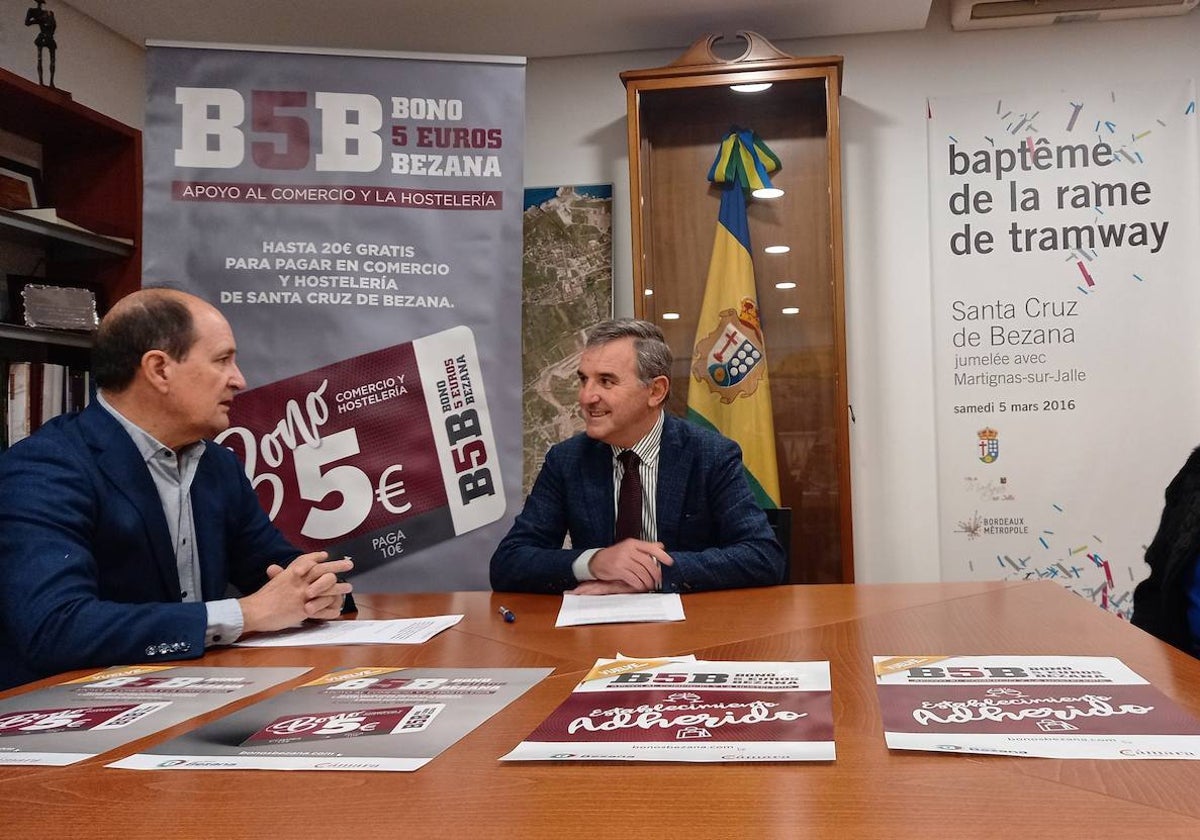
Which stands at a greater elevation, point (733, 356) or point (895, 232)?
point (895, 232)

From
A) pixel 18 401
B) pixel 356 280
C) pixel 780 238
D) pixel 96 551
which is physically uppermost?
pixel 780 238

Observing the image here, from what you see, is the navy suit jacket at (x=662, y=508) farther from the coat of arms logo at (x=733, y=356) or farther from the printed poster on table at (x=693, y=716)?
the coat of arms logo at (x=733, y=356)

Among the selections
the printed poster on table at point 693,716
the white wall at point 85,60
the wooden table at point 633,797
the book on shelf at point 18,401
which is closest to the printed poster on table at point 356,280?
the book on shelf at point 18,401

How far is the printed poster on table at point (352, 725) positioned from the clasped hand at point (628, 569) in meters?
0.70

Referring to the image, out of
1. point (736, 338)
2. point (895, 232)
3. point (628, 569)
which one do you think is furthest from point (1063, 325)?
point (628, 569)

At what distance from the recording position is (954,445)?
148 inches

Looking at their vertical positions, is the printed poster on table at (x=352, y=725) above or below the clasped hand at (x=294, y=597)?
below

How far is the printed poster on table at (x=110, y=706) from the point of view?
0.98m

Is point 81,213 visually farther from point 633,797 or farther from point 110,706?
point 633,797

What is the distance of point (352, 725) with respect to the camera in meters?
1.00

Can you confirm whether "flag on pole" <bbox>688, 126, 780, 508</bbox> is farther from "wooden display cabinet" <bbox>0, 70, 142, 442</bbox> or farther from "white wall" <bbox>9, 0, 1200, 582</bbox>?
"wooden display cabinet" <bbox>0, 70, 142, 442</bbox>

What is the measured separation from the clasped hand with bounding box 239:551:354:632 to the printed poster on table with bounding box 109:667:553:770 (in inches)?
14.3

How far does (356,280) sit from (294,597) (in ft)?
5.55

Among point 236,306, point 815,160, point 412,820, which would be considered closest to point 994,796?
point 412,820
